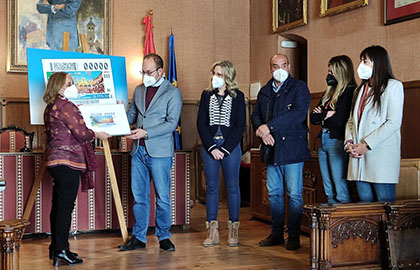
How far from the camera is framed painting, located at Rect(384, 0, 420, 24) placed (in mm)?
5297

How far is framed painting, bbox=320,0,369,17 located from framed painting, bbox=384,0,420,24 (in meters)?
0.39

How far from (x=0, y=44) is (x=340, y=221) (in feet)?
18.2

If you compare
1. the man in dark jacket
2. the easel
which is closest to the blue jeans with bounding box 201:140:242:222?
the man in dark jacket

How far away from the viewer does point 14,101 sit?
24.4 feet

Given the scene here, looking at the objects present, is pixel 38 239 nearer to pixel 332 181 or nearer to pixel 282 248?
pixel 282 248

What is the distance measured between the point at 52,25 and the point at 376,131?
17.6ft

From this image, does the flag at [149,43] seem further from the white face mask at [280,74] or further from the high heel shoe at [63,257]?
the high heel shoe at [63,257]

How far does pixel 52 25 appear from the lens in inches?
301

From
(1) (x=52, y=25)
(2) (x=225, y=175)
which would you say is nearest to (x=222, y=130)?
(2) (x=225, y=175)

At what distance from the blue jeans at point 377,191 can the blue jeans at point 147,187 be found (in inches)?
60.5

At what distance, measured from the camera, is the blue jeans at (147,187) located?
4.45 m

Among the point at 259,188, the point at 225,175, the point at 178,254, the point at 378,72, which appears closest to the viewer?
the point at 378,72

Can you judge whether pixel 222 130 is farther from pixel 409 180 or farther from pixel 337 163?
pixel 409 180

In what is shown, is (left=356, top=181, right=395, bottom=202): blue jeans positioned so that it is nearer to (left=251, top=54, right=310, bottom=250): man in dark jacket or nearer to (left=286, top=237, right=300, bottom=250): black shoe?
(left=251, top=54, right=310, bottom=250): man in dark jacket
